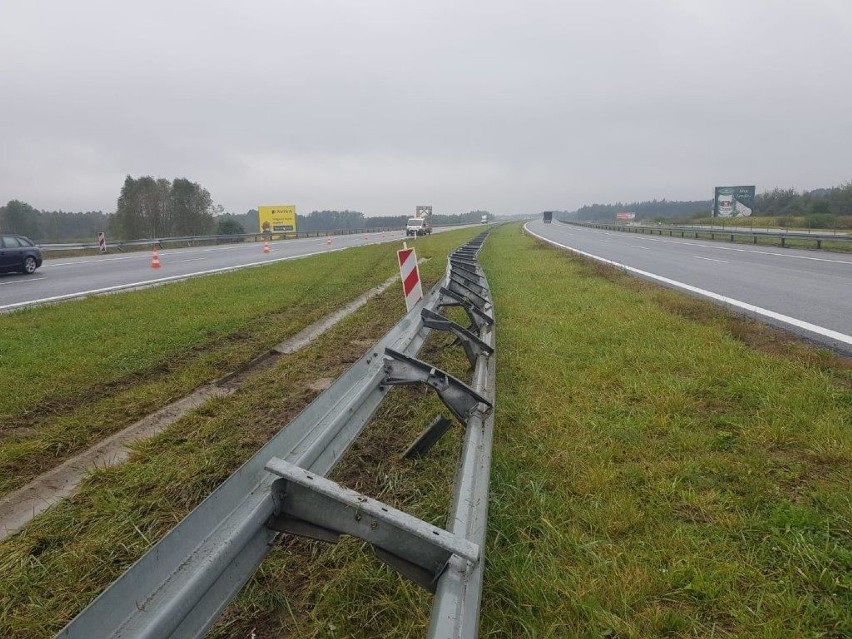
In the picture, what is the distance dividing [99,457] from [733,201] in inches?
2119

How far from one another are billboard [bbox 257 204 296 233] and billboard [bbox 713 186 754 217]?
42.7 meters

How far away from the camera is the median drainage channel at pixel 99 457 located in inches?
106

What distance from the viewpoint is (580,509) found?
2453 mm

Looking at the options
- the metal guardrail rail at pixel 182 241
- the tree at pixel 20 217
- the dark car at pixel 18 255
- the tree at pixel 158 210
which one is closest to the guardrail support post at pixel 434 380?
the dark car at pixel 18 255

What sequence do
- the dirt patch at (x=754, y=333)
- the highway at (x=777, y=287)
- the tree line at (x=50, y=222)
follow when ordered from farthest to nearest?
the tree line at (x=50, y=222), the highway at (x=777, y=287), the dirt patch at (x=754, y=333)

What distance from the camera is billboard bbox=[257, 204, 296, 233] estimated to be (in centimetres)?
5631

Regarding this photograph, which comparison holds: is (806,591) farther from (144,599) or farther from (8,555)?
(8,555)

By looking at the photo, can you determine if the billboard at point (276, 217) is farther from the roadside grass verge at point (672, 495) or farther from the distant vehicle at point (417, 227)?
the roadside grass verge at point (672, 495)

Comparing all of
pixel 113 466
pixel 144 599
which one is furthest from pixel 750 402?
pixel 113 466

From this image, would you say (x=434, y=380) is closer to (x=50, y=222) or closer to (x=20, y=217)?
(x=20, y=217)

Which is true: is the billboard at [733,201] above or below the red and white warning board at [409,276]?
above

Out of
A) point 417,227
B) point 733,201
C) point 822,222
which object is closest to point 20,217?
point 417,227

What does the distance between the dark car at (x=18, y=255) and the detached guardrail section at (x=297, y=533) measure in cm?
1834

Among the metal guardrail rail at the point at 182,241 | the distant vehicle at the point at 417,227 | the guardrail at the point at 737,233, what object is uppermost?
the distant vehicle at the point at 417,227
